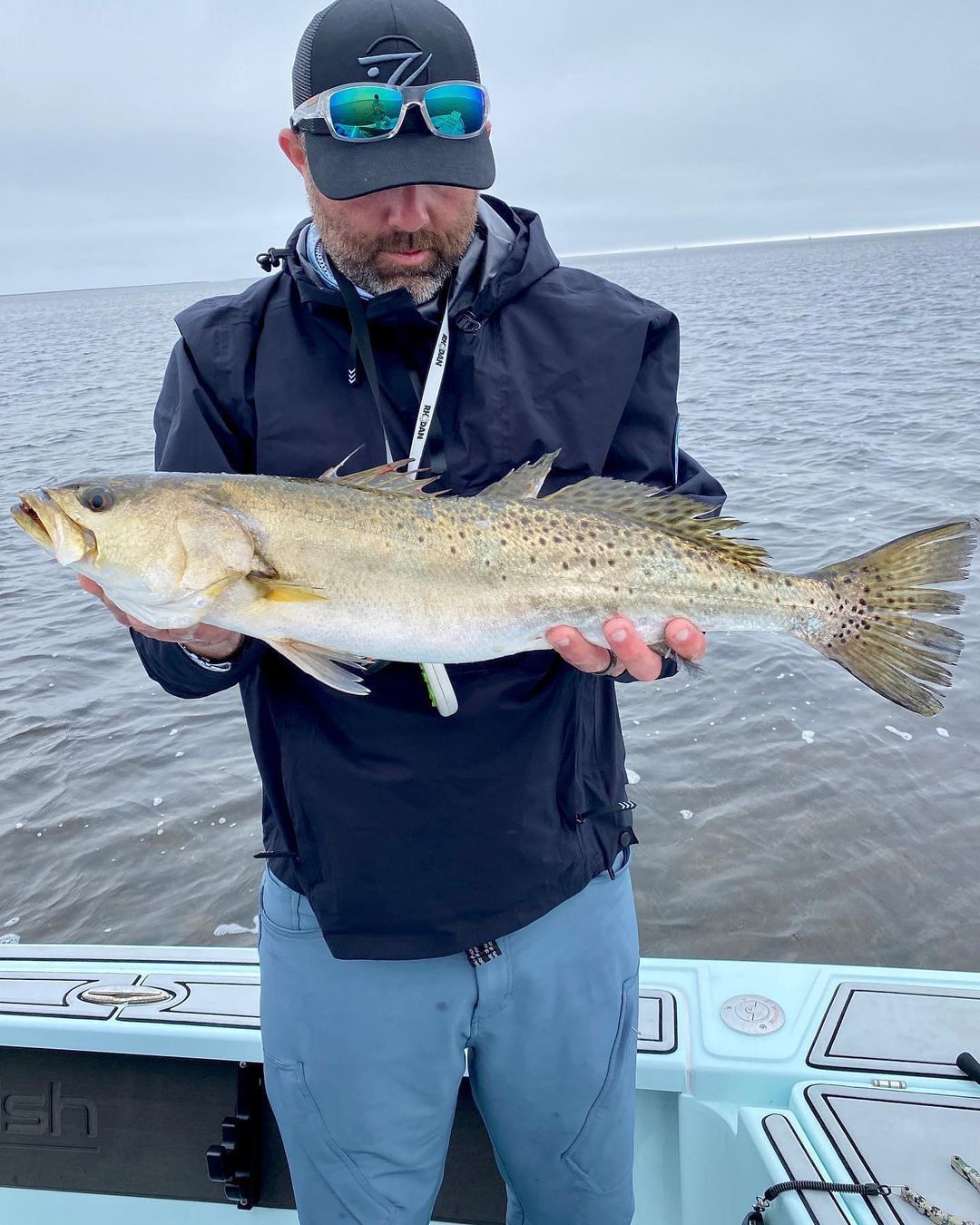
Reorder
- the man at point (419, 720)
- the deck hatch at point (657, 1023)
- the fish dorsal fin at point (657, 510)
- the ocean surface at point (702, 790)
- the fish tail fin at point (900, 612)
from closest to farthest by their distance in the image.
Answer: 1. the man at point (419, 720)
2. the fish dorsal fin at point (657, 510)
3. the fish tail fin at point (900, 612)
4. the deck hatch at point (657, 1023)
5. the ocean surface at point (702, 790)

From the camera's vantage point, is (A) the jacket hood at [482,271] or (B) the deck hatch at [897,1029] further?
(B) the deck hatch at [897,1029]

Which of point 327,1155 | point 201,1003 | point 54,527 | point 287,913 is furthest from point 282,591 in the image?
point 201,1003

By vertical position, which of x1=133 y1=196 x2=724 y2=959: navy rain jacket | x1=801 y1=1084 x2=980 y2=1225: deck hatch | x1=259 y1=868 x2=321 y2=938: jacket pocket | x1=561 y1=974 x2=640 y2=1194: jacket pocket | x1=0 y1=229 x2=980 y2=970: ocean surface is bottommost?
x1=0 y1=229 x2=980 y2=970: ocean surface

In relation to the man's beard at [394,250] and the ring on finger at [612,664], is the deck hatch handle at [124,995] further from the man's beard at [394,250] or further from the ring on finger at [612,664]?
the man's beard at [394,250]

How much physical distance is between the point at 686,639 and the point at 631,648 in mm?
215

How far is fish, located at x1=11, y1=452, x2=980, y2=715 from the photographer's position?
2789mm

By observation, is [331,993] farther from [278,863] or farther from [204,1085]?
[204,1085]

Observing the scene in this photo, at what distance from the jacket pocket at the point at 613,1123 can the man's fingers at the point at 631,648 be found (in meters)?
0.97

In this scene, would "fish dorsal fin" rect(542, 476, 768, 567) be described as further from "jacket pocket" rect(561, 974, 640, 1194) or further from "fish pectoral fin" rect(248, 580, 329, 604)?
"jacket pocket" rect(561, 974, 640, 1194)

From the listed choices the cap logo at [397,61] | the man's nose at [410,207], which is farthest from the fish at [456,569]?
the cap logo at [397,61]

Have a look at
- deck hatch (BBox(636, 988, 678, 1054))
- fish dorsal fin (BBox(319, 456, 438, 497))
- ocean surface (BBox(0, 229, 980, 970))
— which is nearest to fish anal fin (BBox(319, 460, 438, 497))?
fish dorsal fin (BBox(319, 456, 438, 497))

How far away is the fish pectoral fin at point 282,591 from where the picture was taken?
9.15ft

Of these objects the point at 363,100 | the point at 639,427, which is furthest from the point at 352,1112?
the point at 363,100

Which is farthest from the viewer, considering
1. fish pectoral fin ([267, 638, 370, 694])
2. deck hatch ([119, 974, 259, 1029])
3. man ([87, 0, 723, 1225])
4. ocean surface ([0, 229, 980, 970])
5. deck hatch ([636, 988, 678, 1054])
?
ocean surface ([0, 229, 980, 970])
